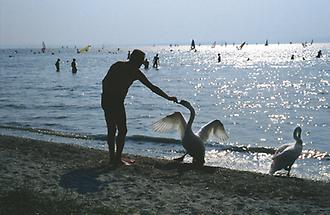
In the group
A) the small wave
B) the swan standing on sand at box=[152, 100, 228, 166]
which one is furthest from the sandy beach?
the small wave

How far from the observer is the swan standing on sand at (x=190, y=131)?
1040 centimetres

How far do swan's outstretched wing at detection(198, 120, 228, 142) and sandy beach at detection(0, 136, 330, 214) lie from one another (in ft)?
4.57

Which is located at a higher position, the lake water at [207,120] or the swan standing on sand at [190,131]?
the swan standing on sand at [190,131]

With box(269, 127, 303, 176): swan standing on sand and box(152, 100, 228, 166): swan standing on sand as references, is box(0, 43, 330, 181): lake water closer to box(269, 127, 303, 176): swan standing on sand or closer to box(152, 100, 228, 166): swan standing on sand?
box(269, 127, 303, 176): swan standing on sand

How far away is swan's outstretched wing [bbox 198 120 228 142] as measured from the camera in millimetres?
11359

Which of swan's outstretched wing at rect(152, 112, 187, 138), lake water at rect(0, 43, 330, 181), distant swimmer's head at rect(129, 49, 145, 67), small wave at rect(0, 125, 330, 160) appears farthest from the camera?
small wave at rect(0, 125, 330, 160)

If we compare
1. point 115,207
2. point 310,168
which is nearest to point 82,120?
point 310,168

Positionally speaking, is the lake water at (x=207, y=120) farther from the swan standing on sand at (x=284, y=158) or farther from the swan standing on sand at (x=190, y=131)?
the swan standing on sand at (x=190, y=131)

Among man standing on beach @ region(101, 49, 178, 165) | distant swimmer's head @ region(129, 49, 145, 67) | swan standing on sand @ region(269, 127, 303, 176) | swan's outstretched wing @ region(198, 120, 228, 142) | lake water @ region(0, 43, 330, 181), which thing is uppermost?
distant swimmer's head @ region(129, 49, 145, 67)

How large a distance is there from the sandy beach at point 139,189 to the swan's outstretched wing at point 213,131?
54.8 inches

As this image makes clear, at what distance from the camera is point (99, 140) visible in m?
17.7

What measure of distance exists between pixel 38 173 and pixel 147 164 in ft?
8.49

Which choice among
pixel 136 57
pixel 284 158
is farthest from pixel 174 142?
pixel 136 57

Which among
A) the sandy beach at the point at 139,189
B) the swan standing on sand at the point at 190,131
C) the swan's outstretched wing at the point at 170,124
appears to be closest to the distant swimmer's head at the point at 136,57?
the swan standing on sand at the point at 190,131
